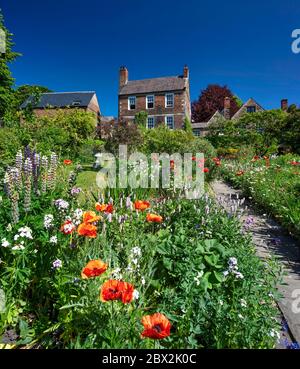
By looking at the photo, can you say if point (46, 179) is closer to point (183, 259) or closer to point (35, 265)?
point (35, 265)

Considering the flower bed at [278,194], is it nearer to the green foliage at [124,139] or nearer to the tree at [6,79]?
the green foliage at [124,139]

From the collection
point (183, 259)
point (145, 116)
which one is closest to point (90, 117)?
point (145, 116)

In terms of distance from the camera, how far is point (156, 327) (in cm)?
115

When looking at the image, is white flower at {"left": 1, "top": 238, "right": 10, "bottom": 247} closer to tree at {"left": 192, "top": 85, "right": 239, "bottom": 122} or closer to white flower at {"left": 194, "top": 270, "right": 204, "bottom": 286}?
white flower at {"left": 194, "top": 270, "right": 204, "bottom": 286}

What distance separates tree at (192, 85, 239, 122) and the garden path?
38743 mm

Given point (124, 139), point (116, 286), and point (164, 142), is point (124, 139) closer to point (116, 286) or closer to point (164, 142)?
point (164, 142)

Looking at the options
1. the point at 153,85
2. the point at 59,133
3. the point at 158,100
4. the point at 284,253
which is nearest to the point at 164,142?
the point at 59,133

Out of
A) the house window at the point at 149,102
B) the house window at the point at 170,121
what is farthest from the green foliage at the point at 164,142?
the house window at the point at 149,102

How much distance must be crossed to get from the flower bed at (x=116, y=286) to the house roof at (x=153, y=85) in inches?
1209

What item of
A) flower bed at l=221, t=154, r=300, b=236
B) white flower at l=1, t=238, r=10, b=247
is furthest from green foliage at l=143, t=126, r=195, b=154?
white flower at l=1, t=238, r=10, b=247

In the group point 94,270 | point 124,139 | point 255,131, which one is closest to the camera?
point 94,270

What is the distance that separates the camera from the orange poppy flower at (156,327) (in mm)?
1092

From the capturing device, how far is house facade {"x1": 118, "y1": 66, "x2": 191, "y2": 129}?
101 ft

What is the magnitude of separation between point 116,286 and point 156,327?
26 cm
